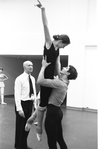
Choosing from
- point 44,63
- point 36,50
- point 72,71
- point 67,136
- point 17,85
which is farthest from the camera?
point 36,50

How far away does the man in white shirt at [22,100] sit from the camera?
11.2ft

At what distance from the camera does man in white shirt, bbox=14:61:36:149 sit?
134 inches

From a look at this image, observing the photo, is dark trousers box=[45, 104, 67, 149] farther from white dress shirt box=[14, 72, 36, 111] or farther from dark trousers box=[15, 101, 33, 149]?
dark trousers box=[15, 101, 33, 149]

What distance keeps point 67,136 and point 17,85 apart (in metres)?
1.99

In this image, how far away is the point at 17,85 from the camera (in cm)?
341

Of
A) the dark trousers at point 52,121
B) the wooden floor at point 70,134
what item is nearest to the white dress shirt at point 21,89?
the wooden floor at point 70,134

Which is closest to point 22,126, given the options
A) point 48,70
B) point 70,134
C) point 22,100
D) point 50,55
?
point 22,100

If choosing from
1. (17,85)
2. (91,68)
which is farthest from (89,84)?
(17,85)

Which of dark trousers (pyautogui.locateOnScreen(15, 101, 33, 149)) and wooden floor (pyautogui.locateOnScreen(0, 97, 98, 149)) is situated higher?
dark trousers (pyautogui.locateOnScreen(15, 101, 33, 149))

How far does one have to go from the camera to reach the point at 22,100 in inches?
138

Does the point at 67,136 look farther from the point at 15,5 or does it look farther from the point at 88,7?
the point at 15,5

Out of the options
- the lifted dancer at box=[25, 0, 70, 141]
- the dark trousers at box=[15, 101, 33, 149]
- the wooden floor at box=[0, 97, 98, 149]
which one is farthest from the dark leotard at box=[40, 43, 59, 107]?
the wooden floor at box=[0, 97, 98, 149]

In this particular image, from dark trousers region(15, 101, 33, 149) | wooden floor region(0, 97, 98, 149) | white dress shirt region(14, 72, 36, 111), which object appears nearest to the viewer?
white dress shirt region(14, 72, 36, 111)

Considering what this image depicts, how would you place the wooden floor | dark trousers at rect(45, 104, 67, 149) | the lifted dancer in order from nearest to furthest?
the lifted dancer, dark trousers at rect(45, 104, 67, 149), the wooden floor
